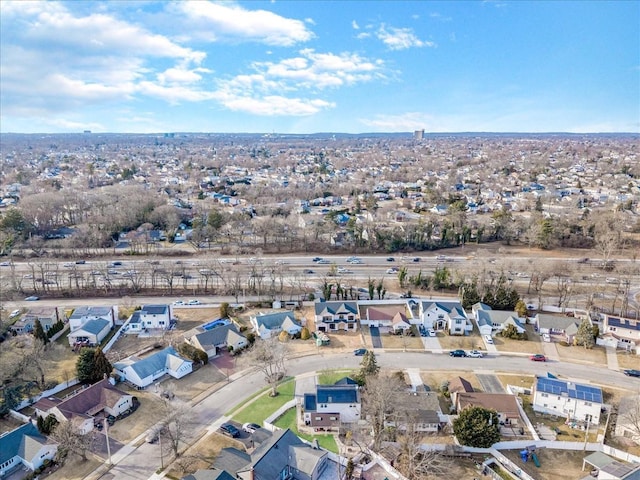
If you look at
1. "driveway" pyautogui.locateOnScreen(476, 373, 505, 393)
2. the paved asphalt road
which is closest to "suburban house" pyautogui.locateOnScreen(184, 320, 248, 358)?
the paved asphalt road

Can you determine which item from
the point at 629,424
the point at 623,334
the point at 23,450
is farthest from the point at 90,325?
the point at 623,334

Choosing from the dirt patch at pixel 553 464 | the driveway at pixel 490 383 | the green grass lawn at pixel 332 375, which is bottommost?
the dirt patch at pixel 553 464

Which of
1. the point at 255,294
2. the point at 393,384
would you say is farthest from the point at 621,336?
the point at 255,294

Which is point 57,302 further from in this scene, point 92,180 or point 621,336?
point 92,180

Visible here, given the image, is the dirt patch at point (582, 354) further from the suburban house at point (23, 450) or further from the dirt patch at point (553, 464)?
the suburban house at point (23, 450)

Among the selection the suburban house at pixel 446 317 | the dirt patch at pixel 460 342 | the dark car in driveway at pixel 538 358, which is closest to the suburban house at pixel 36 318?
the suburban house at pixel 446 317

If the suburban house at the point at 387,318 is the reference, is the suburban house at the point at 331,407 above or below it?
below
